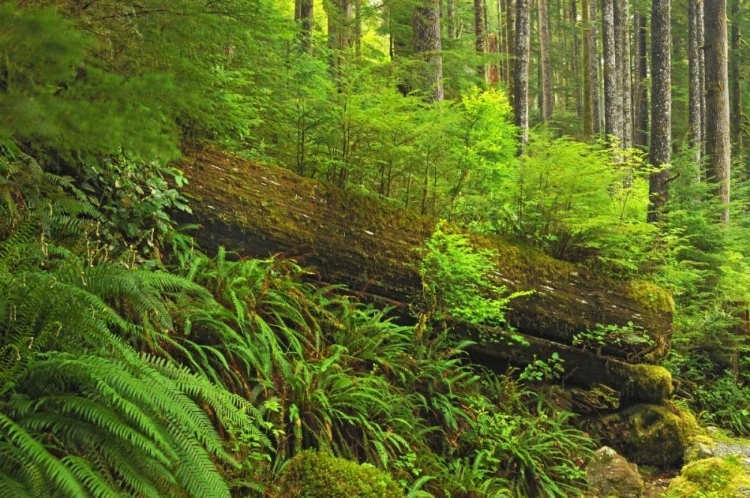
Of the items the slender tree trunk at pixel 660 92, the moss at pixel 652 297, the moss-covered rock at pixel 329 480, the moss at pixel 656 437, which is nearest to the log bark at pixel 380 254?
the moss at pixel 652 297

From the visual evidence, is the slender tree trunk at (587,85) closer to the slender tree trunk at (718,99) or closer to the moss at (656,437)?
the slender tree trunk at (718,99)

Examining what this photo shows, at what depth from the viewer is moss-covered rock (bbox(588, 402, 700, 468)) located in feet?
19.9

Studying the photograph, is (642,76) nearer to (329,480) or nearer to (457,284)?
(457,284)

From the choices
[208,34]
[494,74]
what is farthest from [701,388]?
[494,74]

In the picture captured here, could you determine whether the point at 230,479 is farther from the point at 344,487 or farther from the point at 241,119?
the point at 241,119

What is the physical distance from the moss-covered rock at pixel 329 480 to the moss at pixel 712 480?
3205 millimetres

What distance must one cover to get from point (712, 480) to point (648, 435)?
823 millimetres

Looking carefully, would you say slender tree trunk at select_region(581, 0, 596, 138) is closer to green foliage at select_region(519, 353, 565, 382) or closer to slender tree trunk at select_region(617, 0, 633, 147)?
slender tree trunk at select_region(617, 0, 633, 147)

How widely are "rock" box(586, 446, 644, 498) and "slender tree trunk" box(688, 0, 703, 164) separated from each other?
284 inches

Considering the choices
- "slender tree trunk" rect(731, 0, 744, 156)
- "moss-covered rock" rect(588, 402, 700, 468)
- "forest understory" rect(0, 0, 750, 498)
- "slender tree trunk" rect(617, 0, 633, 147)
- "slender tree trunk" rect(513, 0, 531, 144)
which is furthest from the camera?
"slender tree trunk" rect(731, 0, 744, 156)

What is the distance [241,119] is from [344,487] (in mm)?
3982

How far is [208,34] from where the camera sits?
164 inches

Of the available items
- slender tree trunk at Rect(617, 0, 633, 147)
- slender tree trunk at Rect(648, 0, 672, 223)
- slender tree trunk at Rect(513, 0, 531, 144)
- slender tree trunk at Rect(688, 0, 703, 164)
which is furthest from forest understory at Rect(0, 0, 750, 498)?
slender tree trunk at Rect(617, 0, 633, 147)

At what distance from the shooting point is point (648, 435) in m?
6.09
